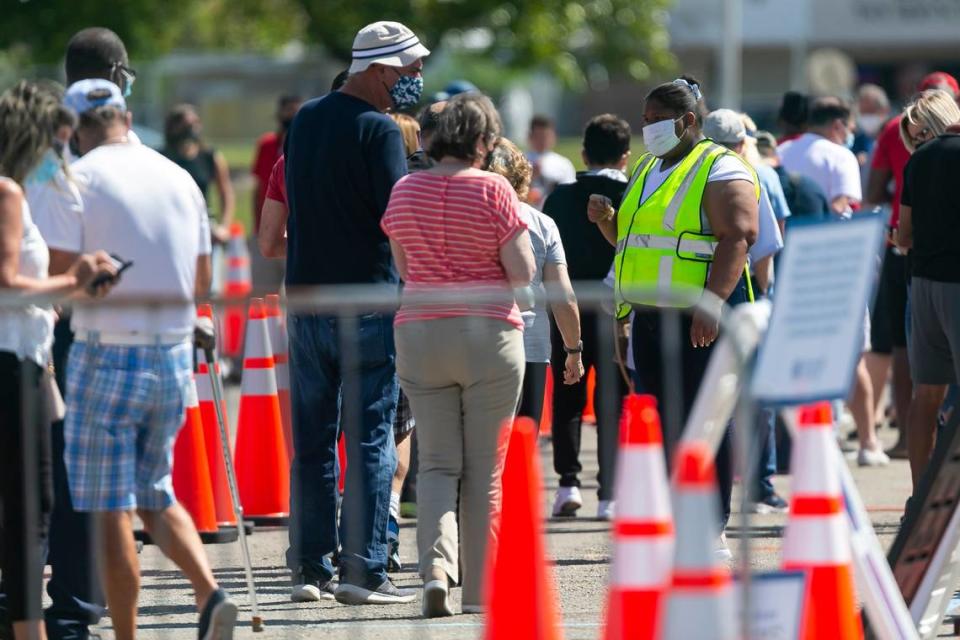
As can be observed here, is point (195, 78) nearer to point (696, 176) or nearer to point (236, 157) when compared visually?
point (236, 157)

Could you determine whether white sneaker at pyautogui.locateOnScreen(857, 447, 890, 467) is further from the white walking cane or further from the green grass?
the green grass

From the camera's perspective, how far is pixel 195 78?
181ft

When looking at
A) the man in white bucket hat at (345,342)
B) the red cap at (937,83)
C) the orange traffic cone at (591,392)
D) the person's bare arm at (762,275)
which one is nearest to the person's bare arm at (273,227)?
the man in white bucket hat at (345,342)

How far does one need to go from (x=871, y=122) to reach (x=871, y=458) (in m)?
4.27

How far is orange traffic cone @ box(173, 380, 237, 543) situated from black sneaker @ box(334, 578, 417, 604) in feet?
4.68

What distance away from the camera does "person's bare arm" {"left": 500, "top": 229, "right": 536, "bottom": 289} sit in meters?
6.32

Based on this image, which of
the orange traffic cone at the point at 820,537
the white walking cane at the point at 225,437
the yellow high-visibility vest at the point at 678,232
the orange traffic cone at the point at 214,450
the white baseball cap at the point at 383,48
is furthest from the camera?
the orange traffic cone at the point at 214,450

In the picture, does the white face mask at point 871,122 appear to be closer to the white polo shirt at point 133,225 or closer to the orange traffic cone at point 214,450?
the orange traffic cone at point 214,450

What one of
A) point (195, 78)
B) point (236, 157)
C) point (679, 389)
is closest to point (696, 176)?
point (679, 389)

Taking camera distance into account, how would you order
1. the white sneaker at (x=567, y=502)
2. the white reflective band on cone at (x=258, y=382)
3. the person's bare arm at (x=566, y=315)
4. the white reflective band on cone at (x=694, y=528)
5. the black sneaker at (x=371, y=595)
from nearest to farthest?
the white reflective band on cone at (x=694, y=528) < the black sneaker at (x=371, y=595) < the person's bare arm at (x=566, y=315) < the white reflective band on cone at (x=258, y=382) < the white sneaker at (x=567, y=502)

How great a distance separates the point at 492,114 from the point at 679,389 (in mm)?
1631

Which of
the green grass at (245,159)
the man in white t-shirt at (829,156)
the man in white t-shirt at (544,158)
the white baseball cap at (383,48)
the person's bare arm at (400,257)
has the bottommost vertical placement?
the green grass at (245,159)

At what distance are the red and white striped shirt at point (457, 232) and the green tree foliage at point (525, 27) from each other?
23.4m

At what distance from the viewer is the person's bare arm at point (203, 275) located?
19.2ft
